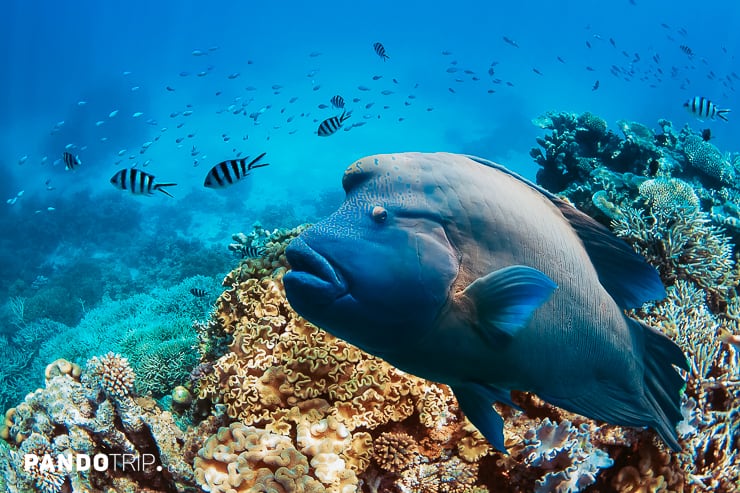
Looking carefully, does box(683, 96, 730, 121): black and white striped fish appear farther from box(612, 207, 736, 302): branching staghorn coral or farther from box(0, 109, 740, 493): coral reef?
box(612, 207, 736, 302): branching staghorn coral

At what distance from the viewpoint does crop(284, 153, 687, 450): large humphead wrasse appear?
1273 millimetres

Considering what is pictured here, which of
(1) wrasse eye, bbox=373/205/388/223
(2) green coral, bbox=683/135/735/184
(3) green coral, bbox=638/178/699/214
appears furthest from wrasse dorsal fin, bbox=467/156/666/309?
(2) green coral, bbox=683/135/735/184

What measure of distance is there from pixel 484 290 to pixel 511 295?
8 centimetres

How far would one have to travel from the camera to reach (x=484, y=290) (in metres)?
1.30

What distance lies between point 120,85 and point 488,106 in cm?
5520

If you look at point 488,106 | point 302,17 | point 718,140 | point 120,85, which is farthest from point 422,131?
point 302,17

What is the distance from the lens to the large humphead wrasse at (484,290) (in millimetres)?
1273

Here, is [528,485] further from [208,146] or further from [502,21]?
[502,21]

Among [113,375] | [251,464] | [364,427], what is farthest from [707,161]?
[113,375]

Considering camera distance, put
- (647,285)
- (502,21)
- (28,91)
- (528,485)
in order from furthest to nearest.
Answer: (502,21)
(28,91)
(528,485)
(647,285)

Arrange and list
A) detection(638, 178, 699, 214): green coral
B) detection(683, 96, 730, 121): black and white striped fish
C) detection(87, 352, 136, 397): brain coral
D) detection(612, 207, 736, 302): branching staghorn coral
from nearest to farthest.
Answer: detection(87, 352, 136, 397): brain coral < detection(612, 207, 736, 302): branching staghorn coral < detection(638, 178, 699, 214): green coral < detection(683, 96, 730, 121): black and white striped fish

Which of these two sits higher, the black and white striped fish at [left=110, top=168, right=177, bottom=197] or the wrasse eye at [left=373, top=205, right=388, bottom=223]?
the wrasse eye at [left=373, top=205, right=388, bottom=223]

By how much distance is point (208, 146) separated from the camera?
54188 millimetres

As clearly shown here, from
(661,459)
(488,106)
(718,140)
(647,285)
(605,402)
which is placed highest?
(647,285)
